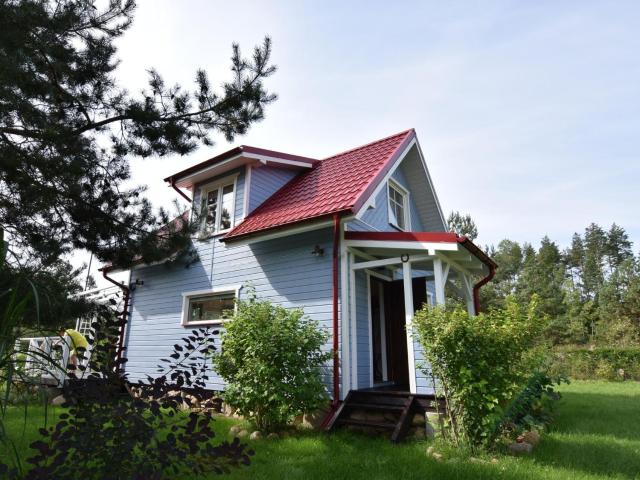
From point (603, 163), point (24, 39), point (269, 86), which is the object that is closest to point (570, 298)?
point (603, 163)

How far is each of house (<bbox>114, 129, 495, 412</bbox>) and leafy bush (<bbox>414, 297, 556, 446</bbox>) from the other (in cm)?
109

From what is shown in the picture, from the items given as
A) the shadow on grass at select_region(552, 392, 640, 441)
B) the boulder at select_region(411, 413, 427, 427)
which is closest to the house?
the boulder at select_region(411, 413, 427, 427)

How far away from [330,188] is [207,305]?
3.79 meters

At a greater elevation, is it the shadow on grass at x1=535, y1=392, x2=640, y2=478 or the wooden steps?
the wooden steps

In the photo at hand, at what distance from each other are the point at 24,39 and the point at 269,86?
8.51 feet

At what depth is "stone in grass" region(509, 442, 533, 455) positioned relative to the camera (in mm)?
4656

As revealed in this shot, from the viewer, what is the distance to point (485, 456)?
14.5ft

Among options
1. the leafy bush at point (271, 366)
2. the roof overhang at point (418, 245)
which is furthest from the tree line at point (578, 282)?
the leafy bush at point (271, 366)

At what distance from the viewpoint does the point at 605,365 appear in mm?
15719

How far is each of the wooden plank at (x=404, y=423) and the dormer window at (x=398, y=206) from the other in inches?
181

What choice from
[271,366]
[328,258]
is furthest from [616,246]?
[271,366]

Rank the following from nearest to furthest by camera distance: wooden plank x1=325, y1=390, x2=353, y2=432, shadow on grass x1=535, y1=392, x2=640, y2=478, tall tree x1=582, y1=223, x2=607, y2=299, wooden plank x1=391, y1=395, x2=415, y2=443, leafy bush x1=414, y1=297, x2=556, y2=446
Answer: shadow on grass x1=535, y1=392, x2=640, y2=478
leafy bush x1=414, y1=297, x2=556, y2=446
wooden plank x1=391, y1=395, x2=415, y2=443
wooden plank x1=325, y1=390, x2=353, y2=432
tall tree x1=582, y1=223, x2=607, y2=299

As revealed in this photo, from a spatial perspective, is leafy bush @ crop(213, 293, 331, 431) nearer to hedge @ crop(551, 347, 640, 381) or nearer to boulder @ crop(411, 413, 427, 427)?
boulder @ crop(411, 413, 427, 427)

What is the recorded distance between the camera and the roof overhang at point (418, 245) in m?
6.25
